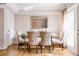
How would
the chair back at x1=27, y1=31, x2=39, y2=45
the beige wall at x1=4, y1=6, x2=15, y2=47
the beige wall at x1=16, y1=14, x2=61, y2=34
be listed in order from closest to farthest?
the chair back at x1=27, y1=31, x2=39, y2=45 < the beige wall at x1=4, y1=6, x2=15, y2=47 < the beige wall at x1=16, y1=14, x2=61, y2=34

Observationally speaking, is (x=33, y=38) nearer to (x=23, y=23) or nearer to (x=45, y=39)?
(x=45, y=39)

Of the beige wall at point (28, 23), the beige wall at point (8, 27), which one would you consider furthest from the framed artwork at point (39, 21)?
the beige wall at point (8, 27)

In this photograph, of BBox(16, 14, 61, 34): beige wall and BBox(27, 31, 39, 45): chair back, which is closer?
BBox(27, 31, 39, 45): chair back

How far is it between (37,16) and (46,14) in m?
0.61

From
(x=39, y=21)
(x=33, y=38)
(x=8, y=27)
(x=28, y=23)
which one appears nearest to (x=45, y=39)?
(x=33, y=38)

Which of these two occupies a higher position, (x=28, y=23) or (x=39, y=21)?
(x=39, y=21)

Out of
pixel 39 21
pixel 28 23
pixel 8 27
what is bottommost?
pixel 8 27

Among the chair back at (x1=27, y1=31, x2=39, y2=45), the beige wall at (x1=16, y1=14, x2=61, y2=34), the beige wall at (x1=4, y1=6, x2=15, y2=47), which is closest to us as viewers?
the chair back at (x1=27, y1=31, x2=39, y2=45)

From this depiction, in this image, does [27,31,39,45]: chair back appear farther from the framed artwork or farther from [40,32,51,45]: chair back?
the framed artwork

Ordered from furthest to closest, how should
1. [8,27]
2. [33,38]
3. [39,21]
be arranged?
1. [39,21]
2. [8,27]
3. [33,38]

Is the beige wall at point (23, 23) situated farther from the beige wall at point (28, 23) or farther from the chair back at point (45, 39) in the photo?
the chair back at point (45, 39)

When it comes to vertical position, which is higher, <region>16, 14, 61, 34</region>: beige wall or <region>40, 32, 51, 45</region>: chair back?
<region>16, 14, 61, 34</region>: beige wall

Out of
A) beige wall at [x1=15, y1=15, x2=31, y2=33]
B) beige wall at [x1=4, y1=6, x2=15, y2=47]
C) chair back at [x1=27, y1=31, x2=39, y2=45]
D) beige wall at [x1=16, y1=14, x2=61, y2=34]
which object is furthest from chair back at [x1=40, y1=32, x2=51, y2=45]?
beige wall at [x1=15, y1=15, x2=31, y2=33]

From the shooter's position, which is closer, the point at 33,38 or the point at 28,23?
the point at 33,38
